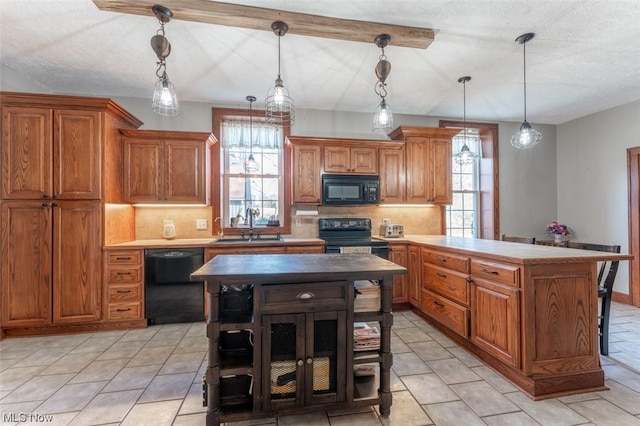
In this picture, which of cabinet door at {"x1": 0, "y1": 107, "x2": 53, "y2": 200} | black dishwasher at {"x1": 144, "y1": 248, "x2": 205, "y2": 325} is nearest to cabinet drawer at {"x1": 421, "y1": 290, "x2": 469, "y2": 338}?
black dishwasher at {"x1": 144, "y1": 248, "x2": 205, "y2": 325}

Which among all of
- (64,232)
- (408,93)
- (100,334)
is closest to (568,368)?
(408,93)

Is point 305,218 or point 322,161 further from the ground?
point 322,161

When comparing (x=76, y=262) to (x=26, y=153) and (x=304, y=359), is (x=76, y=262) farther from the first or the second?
(x=304, y=359)

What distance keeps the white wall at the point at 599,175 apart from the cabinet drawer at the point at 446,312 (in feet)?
10.1

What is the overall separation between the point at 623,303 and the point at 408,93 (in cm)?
410

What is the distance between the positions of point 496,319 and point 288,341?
63.4 inches

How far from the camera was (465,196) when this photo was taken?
4922mm

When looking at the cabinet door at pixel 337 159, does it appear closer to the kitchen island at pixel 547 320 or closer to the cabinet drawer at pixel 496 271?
the cabinet drawer at pixel 496 271

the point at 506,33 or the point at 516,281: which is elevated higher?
the point at 506,33

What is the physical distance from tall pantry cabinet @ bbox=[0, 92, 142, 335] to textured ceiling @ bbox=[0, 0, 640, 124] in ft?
1.81

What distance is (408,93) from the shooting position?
3781 millimetres

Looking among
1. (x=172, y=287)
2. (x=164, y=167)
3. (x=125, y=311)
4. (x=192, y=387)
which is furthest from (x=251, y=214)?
(x=192, y=387)

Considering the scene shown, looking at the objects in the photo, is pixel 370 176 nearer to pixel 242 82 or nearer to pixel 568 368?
pixel 242 82

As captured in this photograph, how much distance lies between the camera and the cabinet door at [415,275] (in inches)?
138
